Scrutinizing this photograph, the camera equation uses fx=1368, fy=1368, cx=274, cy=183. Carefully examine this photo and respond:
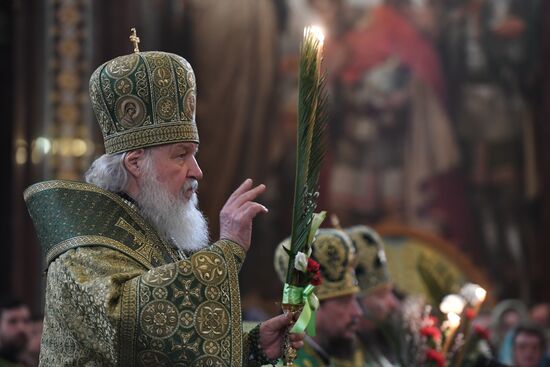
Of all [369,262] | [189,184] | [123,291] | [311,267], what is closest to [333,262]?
[369,262]

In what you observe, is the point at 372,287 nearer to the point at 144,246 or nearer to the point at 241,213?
the point at 144,246

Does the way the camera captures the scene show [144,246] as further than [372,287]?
No

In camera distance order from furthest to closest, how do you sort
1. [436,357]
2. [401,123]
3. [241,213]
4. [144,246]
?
[401,123] → [436,357] → [144,246] → [241,213]

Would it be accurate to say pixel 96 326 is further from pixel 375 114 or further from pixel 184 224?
pixel 375 114

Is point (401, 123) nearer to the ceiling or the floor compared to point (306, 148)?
nearer to the floor

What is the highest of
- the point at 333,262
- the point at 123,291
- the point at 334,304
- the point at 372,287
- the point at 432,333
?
the point at 123,291

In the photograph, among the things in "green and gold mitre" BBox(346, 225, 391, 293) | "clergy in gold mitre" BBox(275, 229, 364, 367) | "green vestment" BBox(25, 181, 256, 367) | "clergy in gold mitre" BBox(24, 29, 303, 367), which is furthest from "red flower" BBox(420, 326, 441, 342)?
"green vestment" BBox(25, 181, 256, 367)

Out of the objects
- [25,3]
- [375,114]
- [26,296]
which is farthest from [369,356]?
[375,114]

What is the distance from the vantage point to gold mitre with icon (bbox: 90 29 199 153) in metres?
4.55

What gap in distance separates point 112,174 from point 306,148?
697mm

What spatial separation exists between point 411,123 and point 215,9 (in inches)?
91.8

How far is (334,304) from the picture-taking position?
695 centimetres

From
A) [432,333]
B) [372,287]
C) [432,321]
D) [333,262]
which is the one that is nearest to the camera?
[432,333]

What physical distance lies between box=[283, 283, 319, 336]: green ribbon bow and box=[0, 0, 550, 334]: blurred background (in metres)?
9.13
